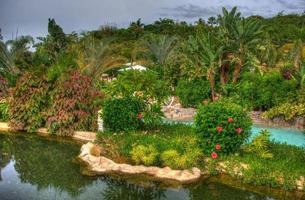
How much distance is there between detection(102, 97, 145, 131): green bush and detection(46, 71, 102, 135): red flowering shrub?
1200mm

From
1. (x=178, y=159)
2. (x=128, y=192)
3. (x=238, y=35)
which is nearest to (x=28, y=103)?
(x=178, y=159)

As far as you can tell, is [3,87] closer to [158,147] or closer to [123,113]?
[123,113]

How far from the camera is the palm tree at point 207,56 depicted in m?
19.5

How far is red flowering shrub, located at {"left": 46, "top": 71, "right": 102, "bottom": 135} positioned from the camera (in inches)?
563

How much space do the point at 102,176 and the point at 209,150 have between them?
2.55 m

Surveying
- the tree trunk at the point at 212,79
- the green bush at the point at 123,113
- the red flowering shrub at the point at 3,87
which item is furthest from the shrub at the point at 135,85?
the tree trunk at the point at 212,79

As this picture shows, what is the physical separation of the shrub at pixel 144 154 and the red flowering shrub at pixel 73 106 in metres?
3.67

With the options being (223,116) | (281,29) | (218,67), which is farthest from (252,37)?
(281,29)

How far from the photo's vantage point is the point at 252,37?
64.1 ft

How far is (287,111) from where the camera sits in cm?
1670

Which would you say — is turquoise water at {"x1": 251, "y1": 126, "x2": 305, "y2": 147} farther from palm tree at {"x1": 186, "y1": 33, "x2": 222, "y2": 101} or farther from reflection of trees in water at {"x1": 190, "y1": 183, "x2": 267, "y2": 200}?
reflection of trees in water at {"x1": 190, "y1": 183, "x2": 267, "y2": 200}

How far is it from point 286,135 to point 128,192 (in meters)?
7.86

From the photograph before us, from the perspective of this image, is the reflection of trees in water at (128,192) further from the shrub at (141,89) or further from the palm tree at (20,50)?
the palm tree at (20,50)

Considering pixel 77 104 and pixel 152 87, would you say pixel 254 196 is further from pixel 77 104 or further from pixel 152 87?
pixel 77 104
